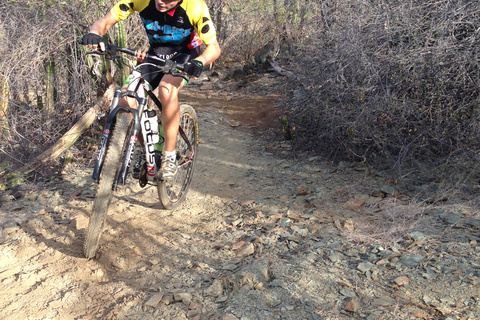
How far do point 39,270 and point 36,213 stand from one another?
1.12m

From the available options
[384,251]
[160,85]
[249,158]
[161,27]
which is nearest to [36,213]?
[160,85]

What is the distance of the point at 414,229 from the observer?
139 inches

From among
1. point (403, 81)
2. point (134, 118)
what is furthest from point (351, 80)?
point (134, 118)

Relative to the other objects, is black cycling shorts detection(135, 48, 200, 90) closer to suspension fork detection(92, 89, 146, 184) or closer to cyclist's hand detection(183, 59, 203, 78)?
suspension fork detection(92, 89, 146, 184)

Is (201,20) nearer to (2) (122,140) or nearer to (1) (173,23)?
(1) (173,23)

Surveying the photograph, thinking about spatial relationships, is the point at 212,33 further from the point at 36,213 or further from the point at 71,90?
the point at 71,90

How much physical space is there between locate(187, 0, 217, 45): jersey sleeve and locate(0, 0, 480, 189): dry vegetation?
186 cm

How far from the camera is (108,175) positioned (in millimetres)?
3102

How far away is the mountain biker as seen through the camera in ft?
11.5

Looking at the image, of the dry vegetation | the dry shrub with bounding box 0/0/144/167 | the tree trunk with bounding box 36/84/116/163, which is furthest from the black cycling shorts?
the dry shrub with bounding box 0/0/144/167

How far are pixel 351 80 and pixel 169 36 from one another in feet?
7.52

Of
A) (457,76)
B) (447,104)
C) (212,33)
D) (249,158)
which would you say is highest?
(212,33)

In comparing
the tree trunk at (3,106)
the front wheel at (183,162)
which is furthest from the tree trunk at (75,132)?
the front wheel at (183,162)

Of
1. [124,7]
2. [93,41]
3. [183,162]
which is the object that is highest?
[124,7]
